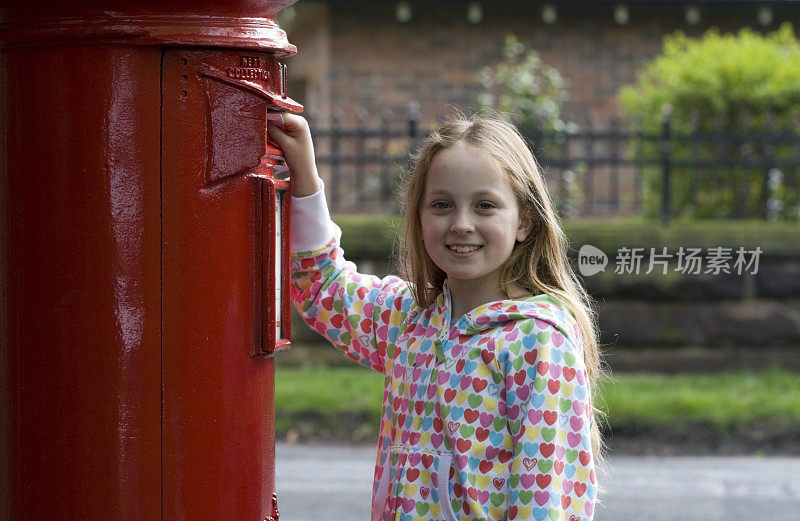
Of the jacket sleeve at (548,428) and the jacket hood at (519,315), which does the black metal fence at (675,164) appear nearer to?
the jacket hood at (519,315)

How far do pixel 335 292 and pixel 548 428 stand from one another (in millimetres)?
659

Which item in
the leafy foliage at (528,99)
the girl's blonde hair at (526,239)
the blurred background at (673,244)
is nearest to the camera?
the girl's blonde hair at (526,239)

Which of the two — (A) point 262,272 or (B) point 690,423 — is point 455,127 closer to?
(A) point 262,272

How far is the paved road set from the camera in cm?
535

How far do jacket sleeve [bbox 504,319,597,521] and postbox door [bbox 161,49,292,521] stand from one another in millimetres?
496

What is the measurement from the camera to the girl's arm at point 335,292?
2.47 meters

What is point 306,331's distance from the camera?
316 inches

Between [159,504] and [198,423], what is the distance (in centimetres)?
17

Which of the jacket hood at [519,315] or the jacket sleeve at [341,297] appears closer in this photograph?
the jacket hood at [519,315]

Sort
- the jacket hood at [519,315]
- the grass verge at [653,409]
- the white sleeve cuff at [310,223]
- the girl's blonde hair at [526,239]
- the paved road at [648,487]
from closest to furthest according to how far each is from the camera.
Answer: the jacket hood at [519,315] < the girl's blonde hair at [526,239] < the white sleeve cuff at [310,223] < the paved road at [648,487] < the grass verge at [653,409]

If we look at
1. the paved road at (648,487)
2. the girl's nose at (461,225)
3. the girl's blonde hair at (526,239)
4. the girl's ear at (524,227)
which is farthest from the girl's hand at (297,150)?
the paved road at (648,487)

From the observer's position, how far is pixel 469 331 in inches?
88.2

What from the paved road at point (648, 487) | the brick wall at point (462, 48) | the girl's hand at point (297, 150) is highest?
the brick wall at point (462, 48)

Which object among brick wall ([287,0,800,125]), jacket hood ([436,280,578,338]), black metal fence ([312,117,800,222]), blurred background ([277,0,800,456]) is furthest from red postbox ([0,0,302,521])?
brick wall ([287,0,800,125])
